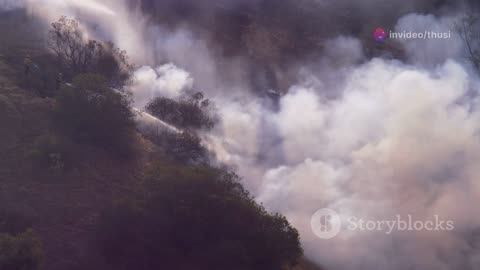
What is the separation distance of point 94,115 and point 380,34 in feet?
117

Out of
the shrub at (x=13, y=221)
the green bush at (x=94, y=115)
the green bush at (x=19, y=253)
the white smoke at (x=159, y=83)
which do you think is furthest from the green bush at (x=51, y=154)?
the white smoke at (x=159, y=83)

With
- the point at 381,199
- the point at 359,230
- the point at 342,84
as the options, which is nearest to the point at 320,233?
the point at 359,230

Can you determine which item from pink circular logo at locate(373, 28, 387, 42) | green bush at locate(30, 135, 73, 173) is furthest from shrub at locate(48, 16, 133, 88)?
pink circular logo at locate(373, 28, 387, 42)

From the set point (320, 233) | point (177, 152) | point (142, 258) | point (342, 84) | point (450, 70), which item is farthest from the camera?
point (342, 84)

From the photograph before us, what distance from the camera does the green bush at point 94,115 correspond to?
2259cm

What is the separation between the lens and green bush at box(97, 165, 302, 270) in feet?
56.6

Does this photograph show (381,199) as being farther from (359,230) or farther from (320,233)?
(320,233)

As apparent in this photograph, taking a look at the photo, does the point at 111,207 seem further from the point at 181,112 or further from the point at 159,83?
the point at 159,83

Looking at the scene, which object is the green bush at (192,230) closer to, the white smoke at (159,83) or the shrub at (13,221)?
the shrub at (13,221)

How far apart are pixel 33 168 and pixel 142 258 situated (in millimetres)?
6283

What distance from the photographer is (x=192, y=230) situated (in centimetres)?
1788

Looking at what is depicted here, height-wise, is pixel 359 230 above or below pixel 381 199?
below

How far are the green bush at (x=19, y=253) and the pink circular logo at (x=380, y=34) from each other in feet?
139

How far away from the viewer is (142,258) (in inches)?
667
